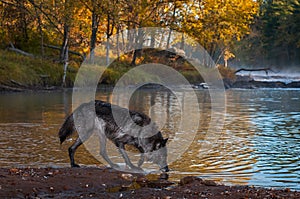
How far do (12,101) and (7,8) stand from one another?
13375 millimetres

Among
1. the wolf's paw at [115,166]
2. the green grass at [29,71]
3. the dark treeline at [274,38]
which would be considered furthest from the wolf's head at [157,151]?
the dark treeline at [274,38]

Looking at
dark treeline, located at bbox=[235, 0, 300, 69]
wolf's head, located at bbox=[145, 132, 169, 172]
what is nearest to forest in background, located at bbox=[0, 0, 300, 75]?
dark treeline, located at bbox=[235, 0, 300, 69]

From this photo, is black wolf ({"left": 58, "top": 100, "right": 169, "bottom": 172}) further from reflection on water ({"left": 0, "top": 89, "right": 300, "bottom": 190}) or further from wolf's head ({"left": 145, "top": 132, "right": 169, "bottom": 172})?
reflection on water ({"left": 0, "top": 89, "right": 300, "bottom": 190})

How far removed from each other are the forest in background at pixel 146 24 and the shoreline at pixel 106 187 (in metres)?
22.5

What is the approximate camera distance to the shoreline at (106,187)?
689 cm

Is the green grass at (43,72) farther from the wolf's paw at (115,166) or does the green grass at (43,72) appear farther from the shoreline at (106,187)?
the shoreline at (106,187)

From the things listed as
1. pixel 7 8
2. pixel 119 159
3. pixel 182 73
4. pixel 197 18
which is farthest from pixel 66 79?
pixel 119 159

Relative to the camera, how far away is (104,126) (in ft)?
30.6

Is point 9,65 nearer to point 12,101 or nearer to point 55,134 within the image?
point 12,101

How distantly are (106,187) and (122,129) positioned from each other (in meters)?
1.79

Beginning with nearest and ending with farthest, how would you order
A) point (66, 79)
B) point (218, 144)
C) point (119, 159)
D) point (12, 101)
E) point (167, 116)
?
1. point (119, 159)
2. point (218, 144)
3. point (167, 116)
4. point (12, 101)
5. point (66, 79)

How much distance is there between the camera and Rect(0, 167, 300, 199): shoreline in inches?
271

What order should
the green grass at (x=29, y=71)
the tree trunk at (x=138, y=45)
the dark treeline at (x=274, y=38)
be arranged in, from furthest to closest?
1. the dark treeline at (x=274, y=38)
2. the tree trunk at (x=138, y=45)
3. the green grass at (x=29, y=71)

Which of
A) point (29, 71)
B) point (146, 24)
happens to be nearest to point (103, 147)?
point (29, 71)
